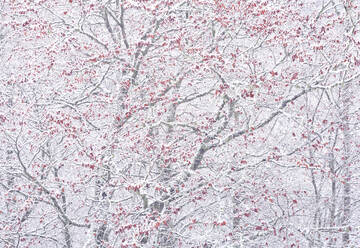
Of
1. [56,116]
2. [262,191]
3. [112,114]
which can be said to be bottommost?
[262,191]

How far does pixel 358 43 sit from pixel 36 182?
679cm

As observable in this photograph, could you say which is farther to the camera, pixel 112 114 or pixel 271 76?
pixel 112 114

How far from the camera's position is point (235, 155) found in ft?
26.5

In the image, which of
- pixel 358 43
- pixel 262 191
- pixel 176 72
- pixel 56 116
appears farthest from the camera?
pixel 176 72

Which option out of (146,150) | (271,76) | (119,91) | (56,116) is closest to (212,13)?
(271,76)

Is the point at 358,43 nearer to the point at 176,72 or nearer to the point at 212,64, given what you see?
the point at 212,64

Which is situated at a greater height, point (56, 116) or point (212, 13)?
point (212, 13)

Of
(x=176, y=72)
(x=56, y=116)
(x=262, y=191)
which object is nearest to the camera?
(x=56, y=116)

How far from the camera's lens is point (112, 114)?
26.6ft

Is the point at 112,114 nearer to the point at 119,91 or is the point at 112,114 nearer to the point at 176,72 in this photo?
the point at 119,91

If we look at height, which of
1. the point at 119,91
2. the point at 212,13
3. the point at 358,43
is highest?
the point at 212,13

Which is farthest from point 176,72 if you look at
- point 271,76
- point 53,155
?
point 53,155

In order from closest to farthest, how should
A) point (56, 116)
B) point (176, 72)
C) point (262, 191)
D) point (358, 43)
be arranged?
point (358, 43) → point (56, 116) → point (262, 191) → point (176, 72)

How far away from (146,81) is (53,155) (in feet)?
10.5
